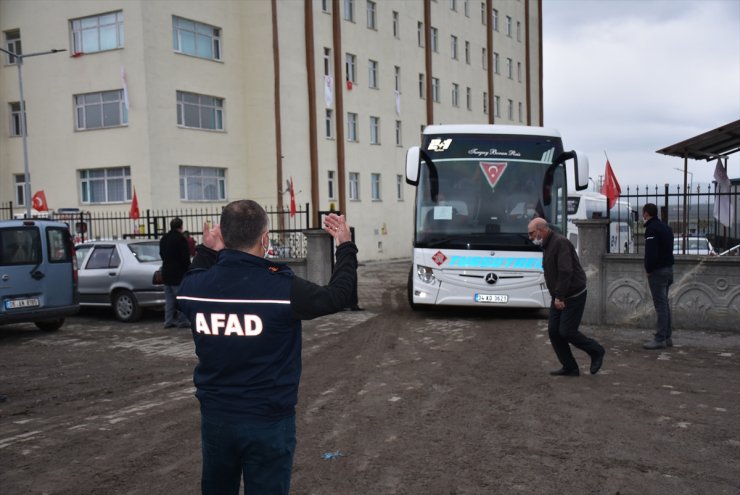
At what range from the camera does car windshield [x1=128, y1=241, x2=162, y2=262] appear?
48.9ft

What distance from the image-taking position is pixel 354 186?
127 feet

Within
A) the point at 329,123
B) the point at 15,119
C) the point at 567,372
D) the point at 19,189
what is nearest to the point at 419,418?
the point at 567,372

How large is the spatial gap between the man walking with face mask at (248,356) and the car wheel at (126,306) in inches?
470

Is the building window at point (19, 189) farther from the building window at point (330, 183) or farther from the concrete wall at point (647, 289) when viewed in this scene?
the concrete wall at point (647, 289)

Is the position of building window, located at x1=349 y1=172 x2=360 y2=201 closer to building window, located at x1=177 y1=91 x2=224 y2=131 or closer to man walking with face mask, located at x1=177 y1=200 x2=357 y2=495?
building window, located at x1=177 y1=91 x2=224 y2=131

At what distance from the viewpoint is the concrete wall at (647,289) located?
12.3 metres

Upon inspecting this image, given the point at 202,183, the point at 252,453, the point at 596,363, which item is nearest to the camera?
the point at 252,453

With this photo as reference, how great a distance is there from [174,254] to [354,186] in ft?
84.9

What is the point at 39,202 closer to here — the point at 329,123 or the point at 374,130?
the point at 329,123

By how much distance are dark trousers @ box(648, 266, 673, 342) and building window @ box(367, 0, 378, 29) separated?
3145 cm

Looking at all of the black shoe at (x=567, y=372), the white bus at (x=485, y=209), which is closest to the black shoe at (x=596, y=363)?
the black shoe at (x=567, y=372)

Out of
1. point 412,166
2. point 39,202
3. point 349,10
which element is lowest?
point 39,202

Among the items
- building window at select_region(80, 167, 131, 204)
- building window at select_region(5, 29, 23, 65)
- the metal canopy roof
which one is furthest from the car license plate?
building window at select_region(5, 29, 23, 65)

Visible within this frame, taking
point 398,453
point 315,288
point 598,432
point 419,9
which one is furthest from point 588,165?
point 419,9
